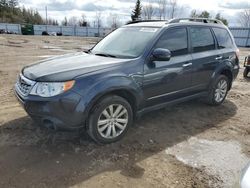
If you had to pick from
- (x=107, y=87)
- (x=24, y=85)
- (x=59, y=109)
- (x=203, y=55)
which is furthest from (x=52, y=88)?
(x=203, y=55)

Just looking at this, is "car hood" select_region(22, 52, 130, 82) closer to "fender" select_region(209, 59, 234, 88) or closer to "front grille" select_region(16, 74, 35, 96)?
"front grille" select_region(16, 74, 35, 96)

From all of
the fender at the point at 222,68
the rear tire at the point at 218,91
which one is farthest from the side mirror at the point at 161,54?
the rear tire at the point at 218,91

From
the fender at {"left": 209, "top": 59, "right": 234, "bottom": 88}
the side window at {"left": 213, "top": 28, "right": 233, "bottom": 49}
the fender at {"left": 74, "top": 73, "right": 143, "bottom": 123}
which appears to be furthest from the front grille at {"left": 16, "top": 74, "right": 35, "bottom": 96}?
the side window at {"left": 213, "top": 28, "right": 233, "bottom": 49}

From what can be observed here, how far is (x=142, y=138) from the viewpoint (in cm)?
436

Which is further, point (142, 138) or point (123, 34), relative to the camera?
point (123, 34)

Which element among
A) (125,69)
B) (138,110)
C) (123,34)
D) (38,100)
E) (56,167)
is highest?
(123,34)

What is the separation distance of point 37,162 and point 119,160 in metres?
1.09

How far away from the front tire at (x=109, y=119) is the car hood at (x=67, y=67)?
50 cm

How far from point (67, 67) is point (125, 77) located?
0.86 metres

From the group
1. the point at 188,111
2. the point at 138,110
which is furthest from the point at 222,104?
the point at 138,110

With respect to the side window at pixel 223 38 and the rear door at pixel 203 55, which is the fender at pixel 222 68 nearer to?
the rear door at pixel 203 55

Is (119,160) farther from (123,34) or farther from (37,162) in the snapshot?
(123,34)

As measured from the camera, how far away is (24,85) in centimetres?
388

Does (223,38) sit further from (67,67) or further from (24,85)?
(24,85)
